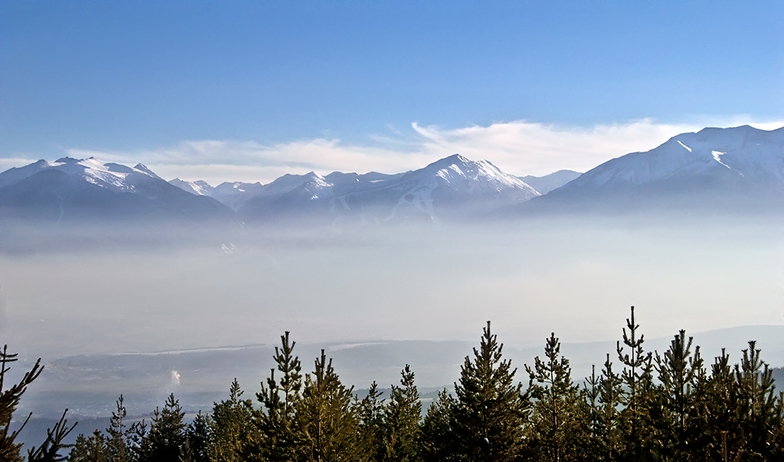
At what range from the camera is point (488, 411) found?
36.2 metres

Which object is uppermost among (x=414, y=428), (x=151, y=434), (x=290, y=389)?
(x=290, y=389)

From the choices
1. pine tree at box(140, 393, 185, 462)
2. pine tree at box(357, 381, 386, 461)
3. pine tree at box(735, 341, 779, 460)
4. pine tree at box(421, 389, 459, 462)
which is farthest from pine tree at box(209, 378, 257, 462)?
pine tree at box(735, 341, 779, 460)

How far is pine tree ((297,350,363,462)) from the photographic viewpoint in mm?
28984

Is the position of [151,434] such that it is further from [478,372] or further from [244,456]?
[478,372]

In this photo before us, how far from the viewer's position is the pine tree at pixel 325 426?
1141 inches

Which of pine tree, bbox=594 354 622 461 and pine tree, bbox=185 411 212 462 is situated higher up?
pine tree, bbox=594 354 622 461

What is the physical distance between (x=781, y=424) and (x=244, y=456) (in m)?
27.4

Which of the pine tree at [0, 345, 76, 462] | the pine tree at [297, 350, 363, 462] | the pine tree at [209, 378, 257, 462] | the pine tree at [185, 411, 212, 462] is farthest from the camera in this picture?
the pine tree at [185, 411, 212, 462]

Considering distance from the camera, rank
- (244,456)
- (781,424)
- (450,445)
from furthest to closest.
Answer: (244,456) < (450,445) < (781,424)

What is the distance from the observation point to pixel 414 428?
5206 centimetres

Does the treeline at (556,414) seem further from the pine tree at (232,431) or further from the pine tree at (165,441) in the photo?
the pine tree at (165,441)

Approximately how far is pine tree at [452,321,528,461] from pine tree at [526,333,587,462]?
1756 mm

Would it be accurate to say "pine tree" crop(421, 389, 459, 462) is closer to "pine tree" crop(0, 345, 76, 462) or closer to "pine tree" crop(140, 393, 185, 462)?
"pine tree" crop(0, 345, 76, 462)

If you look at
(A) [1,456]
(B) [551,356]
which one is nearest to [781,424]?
(B) [551,356]
